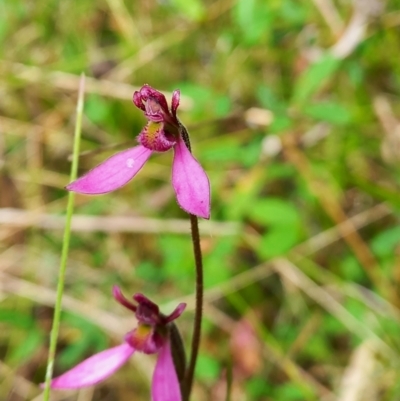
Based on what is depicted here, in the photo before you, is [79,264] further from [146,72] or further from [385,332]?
[385,332]

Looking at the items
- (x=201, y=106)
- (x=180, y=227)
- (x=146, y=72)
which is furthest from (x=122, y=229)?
(x=146, y=72)

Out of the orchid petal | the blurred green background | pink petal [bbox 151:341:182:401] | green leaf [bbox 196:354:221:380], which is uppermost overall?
the blurred green background

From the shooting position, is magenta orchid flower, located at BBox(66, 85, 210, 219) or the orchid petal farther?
the orchid petal

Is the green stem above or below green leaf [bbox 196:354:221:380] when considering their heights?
below

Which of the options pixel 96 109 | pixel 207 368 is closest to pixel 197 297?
pixel 207 368

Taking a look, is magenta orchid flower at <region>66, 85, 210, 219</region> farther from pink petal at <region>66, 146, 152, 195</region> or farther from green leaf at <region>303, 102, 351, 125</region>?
green leaf at <region>303, 102, 351, 125</region>

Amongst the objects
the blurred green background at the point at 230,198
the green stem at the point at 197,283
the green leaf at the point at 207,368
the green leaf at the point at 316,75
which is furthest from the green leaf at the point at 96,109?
Result: the green stem at the point at 197,283

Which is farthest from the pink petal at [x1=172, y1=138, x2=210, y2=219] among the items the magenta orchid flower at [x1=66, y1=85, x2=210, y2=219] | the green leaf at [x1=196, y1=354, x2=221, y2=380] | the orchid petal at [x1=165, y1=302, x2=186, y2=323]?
the green leaf at [x1=196, y1=354, x2=221, y2=380]

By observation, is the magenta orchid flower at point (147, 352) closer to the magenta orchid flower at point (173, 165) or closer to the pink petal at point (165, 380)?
the pink petal at point (165, 380)
